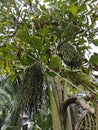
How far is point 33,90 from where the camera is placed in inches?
66.3

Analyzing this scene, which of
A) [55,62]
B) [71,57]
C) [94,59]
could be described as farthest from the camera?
[71,57]

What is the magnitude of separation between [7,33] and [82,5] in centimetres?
75

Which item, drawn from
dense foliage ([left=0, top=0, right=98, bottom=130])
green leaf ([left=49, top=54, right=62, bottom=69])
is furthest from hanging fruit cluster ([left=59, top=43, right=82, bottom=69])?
green leaf ([left=49, top=54, right=62, bottom=69])

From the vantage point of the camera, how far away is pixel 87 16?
252cm

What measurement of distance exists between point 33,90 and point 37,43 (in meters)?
0.28

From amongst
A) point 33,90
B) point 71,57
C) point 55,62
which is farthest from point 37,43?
point 71,57

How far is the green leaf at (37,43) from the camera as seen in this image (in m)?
1.58

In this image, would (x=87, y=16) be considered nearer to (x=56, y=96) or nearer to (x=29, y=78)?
(x=56, y=96)

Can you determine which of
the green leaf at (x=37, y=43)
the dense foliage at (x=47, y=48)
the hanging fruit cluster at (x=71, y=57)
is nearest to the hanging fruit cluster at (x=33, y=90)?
the dense foliage at (x=47, y=48)

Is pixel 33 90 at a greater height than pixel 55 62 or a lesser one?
lesser

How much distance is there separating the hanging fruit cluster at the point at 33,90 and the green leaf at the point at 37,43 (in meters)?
0.12

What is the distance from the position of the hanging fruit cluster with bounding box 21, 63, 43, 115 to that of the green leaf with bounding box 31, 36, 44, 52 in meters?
0.12

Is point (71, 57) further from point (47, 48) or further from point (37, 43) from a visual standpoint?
point (37, 43)

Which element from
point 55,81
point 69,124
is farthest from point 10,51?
point 69,124
